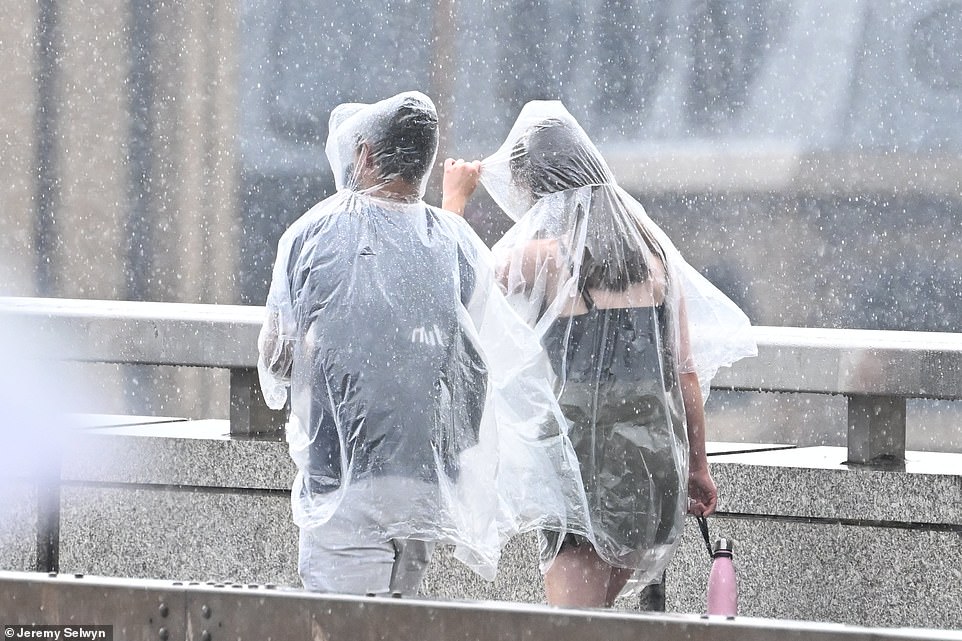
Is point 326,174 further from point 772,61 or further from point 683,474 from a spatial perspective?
point 683,474

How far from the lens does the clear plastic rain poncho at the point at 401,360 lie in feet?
9.85

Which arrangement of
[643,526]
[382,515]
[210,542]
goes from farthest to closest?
[210,542] < [643,526] < [382,515]

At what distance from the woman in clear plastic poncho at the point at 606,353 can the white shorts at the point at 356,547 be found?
47 centimetres

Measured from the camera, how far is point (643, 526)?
3.23 meters

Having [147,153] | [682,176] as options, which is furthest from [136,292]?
[682,176]

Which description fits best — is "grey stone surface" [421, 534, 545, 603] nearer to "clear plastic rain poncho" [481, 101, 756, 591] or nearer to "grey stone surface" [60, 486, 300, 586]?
"grey stone surface" [60, 486, 300, 586]

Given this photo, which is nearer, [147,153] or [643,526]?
[643,526]

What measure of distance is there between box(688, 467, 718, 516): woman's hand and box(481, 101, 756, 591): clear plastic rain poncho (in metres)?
0.16

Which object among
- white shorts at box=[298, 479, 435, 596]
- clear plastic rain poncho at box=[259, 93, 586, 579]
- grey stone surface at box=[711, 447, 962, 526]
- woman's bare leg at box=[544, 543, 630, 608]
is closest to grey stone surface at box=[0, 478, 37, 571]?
clear plastic rain poncho at box=[259, 93, 586, 579]

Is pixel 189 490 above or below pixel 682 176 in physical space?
below

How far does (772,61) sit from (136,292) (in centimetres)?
905

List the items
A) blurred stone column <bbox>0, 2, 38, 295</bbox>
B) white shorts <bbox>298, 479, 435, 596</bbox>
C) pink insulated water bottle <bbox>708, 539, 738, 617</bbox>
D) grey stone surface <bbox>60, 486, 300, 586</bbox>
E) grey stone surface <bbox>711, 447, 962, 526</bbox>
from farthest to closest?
blurred stone column <bbox>0, 2, 38, 295</bbox> < grey stone surface <bbox>60, 486, 300, 586</bbox> < grey stone surface <bbox>711, 447, 962, 526</bbox> < pink insulated water bottle <bbox>708, 539, 738, 617</bbox> < white shorts <bbox>298, 479, 435, 596</bbox>

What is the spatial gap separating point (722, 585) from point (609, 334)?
80 centimetres

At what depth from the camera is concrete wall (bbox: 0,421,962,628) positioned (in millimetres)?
3947
